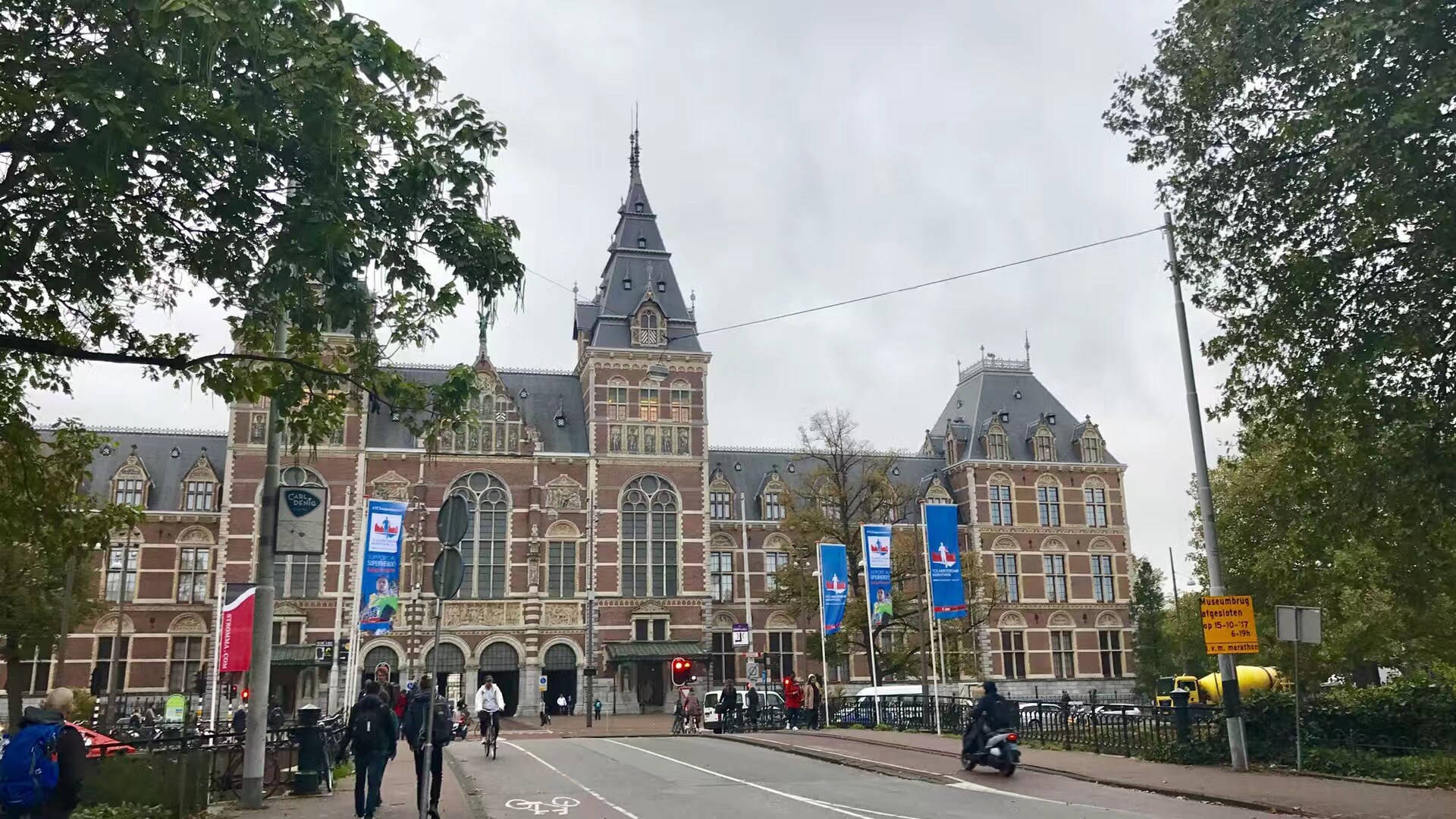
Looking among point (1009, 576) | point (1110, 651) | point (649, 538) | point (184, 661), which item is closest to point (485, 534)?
point (649, 538)

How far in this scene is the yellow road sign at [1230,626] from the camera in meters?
17.6

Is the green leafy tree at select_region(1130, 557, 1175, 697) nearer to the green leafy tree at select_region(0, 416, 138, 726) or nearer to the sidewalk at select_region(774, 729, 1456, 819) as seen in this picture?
the sidewalk at select_region(774, 729, 1456, 819)

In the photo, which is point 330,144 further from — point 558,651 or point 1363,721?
point 558,651

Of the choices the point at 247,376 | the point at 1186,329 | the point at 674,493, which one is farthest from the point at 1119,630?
the point at 247,376

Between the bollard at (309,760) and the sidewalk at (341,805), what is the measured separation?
13 centimetres

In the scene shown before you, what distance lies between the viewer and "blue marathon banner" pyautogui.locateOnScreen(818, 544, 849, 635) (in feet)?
115

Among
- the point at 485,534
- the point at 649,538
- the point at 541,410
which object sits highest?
the point at 541,410

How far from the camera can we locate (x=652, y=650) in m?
50.9

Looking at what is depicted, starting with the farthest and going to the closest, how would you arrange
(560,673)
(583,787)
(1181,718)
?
(560,673)
(1181,718)
(583,787)

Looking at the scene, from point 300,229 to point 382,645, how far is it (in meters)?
42.8

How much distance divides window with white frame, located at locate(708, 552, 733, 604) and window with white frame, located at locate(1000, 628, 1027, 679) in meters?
15.3

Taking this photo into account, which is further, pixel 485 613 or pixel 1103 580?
pixel 1103 580

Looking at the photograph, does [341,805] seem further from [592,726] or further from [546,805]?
[592,726]

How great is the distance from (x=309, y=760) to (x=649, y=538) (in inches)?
1490
